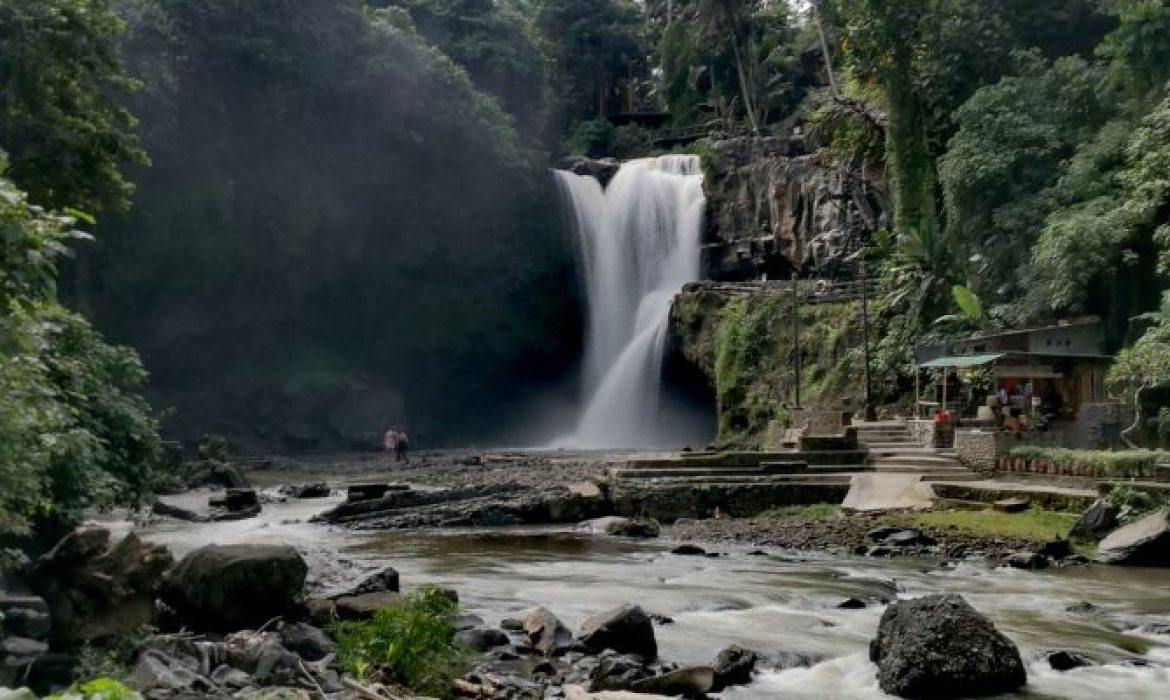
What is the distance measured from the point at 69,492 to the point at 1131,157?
71.8ft

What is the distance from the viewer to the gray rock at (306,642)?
1036 cm

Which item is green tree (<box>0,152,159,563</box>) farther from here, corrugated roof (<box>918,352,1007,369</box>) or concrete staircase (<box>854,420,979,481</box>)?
corrugated roof (<box>918,352,1007,369</box>)

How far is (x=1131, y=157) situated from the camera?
2420 cm

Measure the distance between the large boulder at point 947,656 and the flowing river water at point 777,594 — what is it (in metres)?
0.26

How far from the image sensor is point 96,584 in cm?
1046

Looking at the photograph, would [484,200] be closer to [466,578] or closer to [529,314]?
[529,314]

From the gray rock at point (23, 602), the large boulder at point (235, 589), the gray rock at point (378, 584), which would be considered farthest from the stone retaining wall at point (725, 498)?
the gray rock at point (23, 602)

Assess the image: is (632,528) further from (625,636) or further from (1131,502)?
(625,636)

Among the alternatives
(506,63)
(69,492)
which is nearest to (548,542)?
(69,492)

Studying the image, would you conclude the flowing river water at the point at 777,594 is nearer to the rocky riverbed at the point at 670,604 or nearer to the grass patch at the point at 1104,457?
the rocky riverbed at the point at 670,604

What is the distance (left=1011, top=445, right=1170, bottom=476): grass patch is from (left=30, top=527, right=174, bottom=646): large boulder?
577 inches

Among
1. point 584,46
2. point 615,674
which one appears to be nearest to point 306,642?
point 615,674

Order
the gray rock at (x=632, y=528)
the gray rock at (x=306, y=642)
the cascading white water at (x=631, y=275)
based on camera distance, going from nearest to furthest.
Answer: the gray rock at (x=306, y=642)
the gray rock at (x=632, y=528)
the cascading white water at (x=631, y=275)

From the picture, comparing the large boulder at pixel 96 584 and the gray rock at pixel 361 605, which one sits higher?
the large boulder at pixel 96 584
